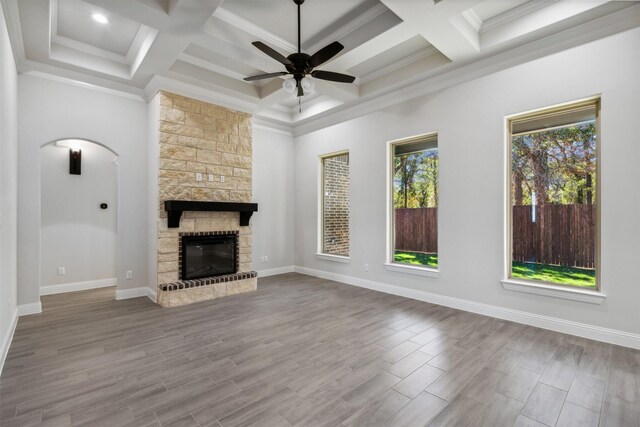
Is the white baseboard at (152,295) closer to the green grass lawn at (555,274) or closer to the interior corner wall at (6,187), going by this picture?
the interior corner wall at (6,187)

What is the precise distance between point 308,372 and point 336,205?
13.1 ft

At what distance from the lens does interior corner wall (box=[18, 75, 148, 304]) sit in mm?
3932

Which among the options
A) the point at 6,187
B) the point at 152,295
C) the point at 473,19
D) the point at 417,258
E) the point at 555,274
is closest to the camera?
the point at 6,187

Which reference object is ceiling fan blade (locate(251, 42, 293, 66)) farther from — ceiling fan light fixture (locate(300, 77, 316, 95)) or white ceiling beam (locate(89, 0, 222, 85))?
white ceiling beam (locate(89, 0, 222, 85))

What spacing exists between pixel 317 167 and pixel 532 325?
14.4ft

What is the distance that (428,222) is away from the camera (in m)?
4.66

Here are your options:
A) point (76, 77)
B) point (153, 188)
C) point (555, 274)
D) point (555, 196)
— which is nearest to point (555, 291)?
point (555, 274)

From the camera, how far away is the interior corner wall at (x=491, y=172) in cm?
299

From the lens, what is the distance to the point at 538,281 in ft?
11.9

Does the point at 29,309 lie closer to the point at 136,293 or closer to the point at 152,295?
the point at 136,293

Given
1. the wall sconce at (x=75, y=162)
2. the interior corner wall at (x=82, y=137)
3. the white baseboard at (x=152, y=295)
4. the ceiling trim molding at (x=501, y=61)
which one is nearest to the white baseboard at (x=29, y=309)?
the interior corner wall at (x=82, y=137)

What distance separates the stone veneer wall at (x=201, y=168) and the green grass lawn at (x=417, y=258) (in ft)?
8.07

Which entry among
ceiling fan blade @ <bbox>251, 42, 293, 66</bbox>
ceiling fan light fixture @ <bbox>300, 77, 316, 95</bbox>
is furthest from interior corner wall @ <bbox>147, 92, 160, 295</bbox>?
ceiling fan light fixture @ <bbox>300, 77, 316, 95</bbox>

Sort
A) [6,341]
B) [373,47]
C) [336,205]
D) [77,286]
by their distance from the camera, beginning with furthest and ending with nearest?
1. [336,205]
2. [77,286]
3. [373,47]
4. [6,341]
